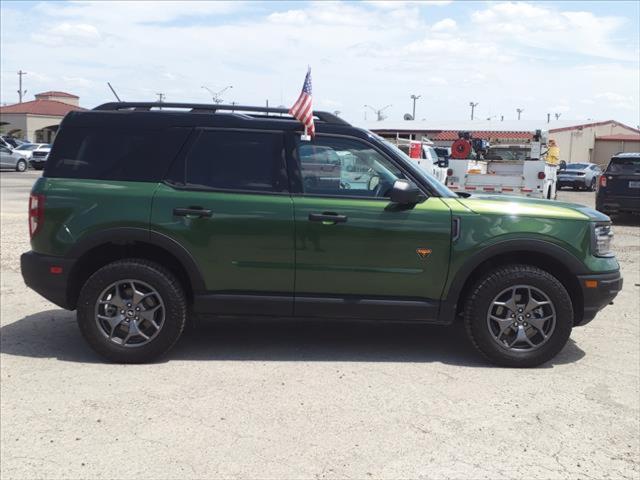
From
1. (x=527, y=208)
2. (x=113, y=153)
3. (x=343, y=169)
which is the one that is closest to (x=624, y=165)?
(x=527, y=208)

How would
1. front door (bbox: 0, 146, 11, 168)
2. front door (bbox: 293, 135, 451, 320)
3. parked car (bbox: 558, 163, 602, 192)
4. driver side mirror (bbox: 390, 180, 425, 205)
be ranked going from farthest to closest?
front door (bbox: 0, 146, 11, 168)
parked car (bbox: 558, 163, 602, 192)
front door (bbox: 293, 135, 451, 320)
driver side mirror (bbox: 390, 180, 425, 205)

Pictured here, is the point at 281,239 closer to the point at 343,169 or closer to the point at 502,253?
the point at 343,169

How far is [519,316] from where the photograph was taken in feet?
16.8

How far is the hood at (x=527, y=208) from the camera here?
5082 mm

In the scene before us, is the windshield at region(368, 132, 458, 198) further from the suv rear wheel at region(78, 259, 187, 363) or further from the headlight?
the suv rear wheel at region(78, 259, 187, 363)

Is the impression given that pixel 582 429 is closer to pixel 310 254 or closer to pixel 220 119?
pixel 310 254

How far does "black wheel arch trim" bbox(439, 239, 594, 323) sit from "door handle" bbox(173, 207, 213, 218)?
1.93m

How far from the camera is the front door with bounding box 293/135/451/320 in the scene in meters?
4.99

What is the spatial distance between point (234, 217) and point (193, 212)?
31cm

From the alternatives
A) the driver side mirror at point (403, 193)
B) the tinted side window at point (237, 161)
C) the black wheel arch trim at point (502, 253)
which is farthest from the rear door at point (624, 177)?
the tinted side window at point (237, 161)

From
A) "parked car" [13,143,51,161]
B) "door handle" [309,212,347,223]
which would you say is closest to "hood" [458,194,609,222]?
"door handle" [309,212,347,223]

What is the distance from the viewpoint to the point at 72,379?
476 cm

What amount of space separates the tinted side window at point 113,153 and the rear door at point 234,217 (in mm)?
148

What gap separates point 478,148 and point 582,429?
13760mm
